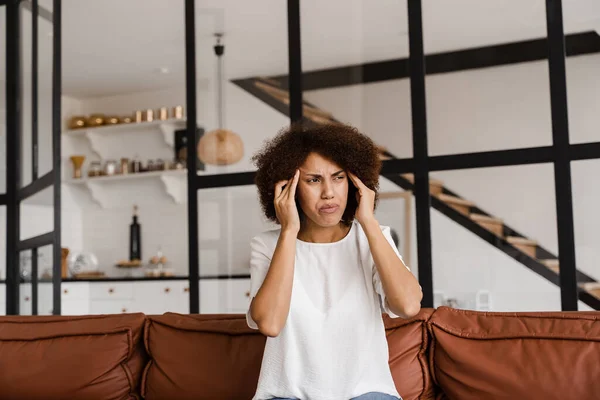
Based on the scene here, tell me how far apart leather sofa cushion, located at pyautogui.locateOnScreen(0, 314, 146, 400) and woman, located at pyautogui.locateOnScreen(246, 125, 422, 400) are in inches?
28.6

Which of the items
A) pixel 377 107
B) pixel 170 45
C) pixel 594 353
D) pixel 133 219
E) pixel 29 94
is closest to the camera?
pixel 594 353

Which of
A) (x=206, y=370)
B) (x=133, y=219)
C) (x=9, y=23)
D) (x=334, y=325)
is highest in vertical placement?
(x=9, y=23)

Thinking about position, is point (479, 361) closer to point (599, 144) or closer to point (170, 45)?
point (599, 144)

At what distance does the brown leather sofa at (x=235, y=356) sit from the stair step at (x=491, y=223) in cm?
95

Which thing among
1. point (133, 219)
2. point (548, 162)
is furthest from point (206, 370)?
point (133, 219)

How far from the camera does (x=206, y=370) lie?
2230 mm

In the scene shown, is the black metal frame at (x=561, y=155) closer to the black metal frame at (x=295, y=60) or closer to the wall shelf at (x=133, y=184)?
the black metal frame at (x=295, y=60)

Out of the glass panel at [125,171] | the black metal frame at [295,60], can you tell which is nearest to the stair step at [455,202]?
the black metal frame at [295,60]

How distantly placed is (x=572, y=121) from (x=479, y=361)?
3.75 feet

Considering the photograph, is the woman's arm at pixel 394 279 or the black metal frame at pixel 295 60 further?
the black metal frame at pixel 295 60

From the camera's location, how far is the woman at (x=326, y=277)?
1.74 m

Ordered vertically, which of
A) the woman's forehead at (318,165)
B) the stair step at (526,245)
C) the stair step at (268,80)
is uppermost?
the stair step at (268,80)

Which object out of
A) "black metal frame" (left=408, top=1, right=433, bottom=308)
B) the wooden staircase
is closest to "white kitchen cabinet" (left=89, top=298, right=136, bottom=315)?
the wooden staircase

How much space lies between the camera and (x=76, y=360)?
Answer: 235cm
